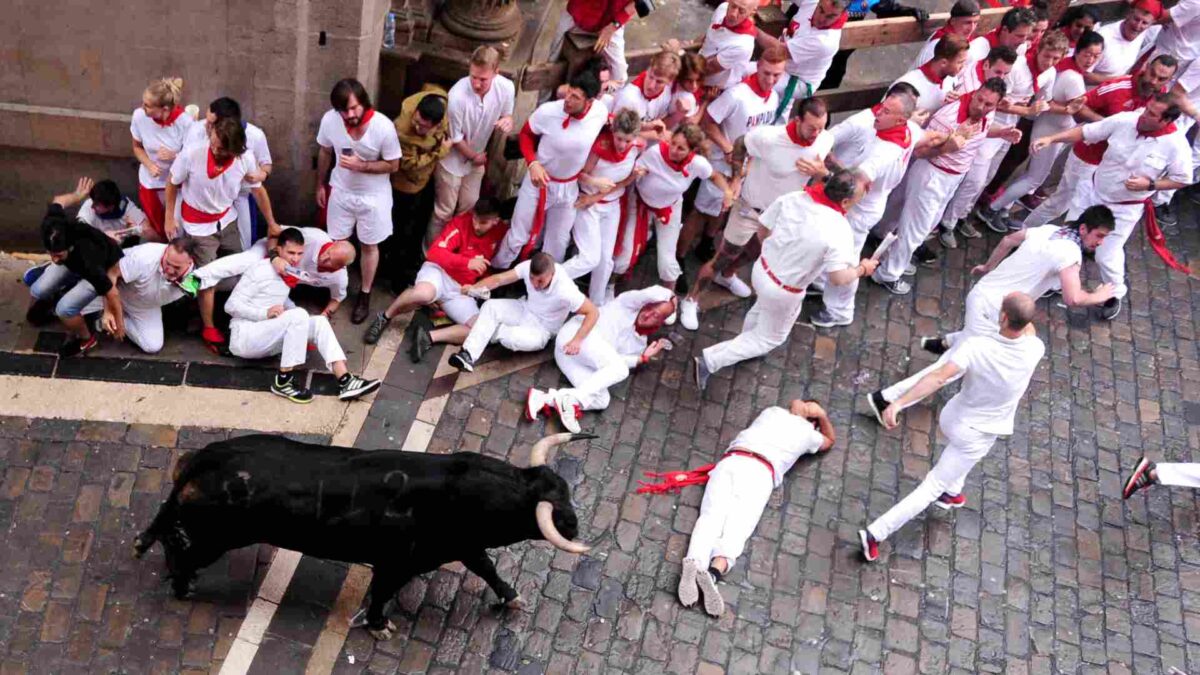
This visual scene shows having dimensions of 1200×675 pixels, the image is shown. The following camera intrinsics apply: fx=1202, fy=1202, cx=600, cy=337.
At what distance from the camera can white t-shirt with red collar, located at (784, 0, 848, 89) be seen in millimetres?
9820

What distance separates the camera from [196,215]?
8.62m

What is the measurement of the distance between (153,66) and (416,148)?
6.46ft

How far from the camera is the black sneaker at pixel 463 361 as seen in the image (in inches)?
348

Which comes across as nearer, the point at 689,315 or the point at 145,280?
the point at 145,280

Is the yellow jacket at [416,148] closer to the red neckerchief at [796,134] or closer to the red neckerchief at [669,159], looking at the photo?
the red neckerchief at [669,159]

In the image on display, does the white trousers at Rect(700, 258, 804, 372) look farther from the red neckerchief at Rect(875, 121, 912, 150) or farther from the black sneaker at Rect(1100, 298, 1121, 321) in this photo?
the black sneaker at Rect(1100, 298, 1121, 321)

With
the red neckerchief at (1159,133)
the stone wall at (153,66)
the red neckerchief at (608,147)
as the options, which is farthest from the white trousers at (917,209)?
the stone wall at (153,66)

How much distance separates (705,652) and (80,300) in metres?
4.83

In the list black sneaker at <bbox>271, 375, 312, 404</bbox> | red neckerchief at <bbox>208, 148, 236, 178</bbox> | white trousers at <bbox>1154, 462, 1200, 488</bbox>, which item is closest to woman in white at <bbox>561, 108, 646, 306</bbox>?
black sneaker at <bbox>271, 375, 312, 404</bbox>

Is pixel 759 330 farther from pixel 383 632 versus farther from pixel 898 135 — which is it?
pixel 383 632

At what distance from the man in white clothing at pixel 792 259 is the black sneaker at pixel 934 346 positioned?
1.43 metres

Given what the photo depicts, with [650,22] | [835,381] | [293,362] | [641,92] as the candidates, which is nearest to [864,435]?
[835,381]

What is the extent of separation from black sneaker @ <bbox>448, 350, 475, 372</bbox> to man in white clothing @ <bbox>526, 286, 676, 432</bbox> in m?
0.48

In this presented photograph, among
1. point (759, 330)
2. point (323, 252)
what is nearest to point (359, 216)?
point (323, 252)
